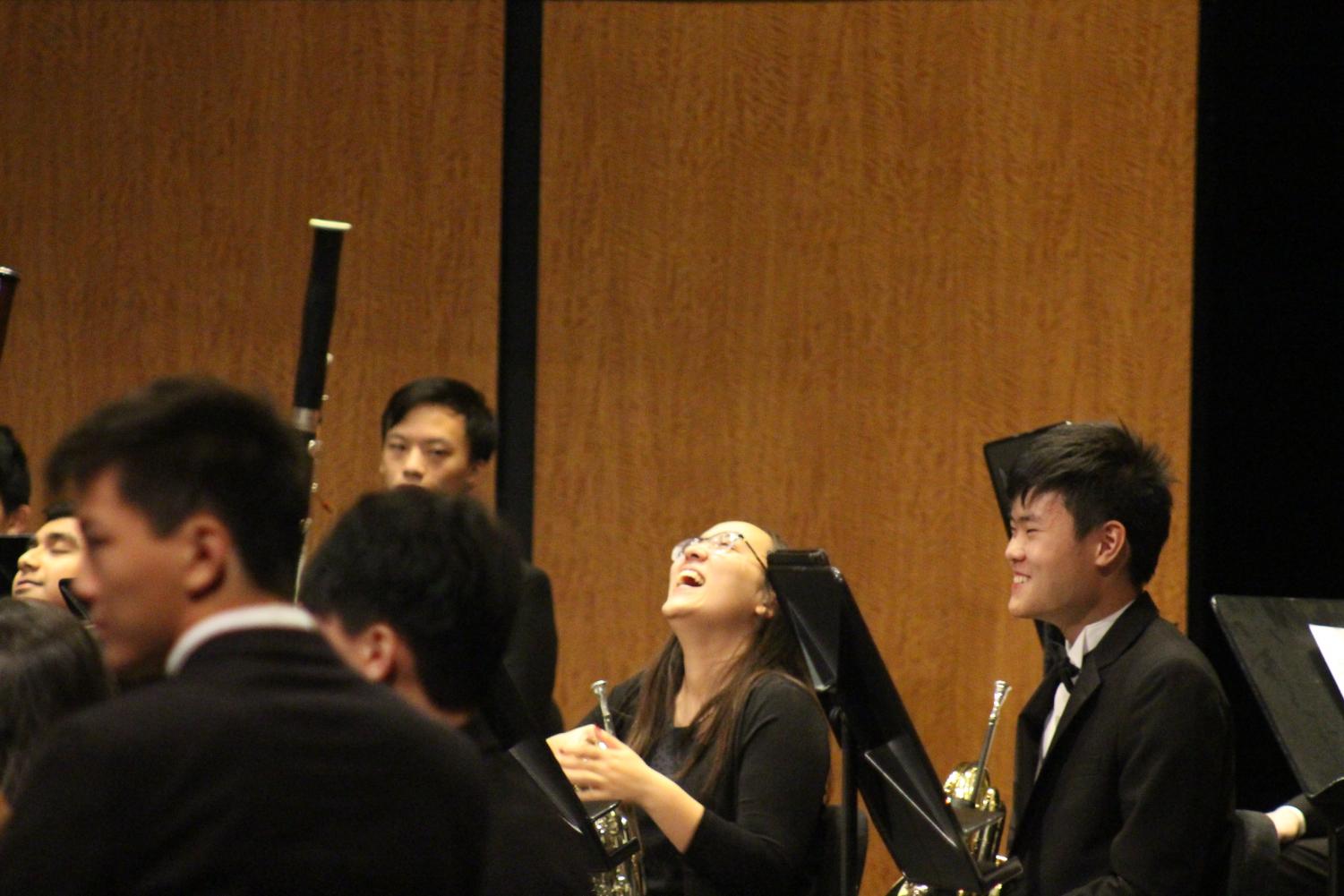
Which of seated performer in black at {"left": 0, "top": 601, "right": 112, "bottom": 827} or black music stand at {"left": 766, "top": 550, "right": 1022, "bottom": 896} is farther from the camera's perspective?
black music stand at {"left": 766, "top": 550, "right": 1022, "bottom": 896}

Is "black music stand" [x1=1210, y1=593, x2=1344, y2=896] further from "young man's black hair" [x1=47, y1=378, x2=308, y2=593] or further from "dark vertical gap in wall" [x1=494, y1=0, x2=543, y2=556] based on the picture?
"dark vertical gap in wall" [x1=494, y1=0, x2=543, y2=556]

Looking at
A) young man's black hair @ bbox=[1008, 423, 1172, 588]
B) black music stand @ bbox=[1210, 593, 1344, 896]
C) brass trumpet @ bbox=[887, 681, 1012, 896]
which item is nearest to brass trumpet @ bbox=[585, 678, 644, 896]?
brass trumpet @ bbox=[887, 681, 1012, 896]

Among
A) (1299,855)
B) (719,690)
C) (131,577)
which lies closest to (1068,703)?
(1299,855)

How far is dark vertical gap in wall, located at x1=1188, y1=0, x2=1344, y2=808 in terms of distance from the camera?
170 inches

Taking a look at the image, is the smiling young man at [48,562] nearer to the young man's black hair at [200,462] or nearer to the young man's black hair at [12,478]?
the young man's black hair at [12,478]

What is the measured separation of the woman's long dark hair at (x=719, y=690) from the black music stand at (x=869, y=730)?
0.58 m

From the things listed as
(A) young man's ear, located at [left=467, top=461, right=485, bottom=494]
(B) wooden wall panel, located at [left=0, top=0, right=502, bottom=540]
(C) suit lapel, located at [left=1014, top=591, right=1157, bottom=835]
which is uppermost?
(B) wooden wall panel, located at [left=0, top=0, right=502, bottom=540]

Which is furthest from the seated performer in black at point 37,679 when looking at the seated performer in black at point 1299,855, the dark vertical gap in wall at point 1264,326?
the dark vertical gap in wall at point 1264,326

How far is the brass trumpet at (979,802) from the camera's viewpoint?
2824 mm

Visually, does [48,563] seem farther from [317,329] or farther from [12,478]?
[317,329]

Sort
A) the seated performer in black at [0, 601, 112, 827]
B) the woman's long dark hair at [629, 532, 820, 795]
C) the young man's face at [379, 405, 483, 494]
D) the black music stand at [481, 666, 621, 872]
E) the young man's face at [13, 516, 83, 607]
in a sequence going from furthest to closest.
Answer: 1. the young man's face at [379, 405, 483, 494]
2. the young man's face at [13, 516, 83, 607]
3. the woman's long dark hair at [629, 532, 820, 795]
4. the black music stand at [481, 666, 621, 872]
5. the seated performer in black at [0, 601, 112, 827]

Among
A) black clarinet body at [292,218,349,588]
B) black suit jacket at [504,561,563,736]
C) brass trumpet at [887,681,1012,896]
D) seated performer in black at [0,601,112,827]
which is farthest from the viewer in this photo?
black suit jacket at [504,561,563,736]

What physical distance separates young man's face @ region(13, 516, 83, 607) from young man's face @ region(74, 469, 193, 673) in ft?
6.50

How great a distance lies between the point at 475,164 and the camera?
15.8 ft
